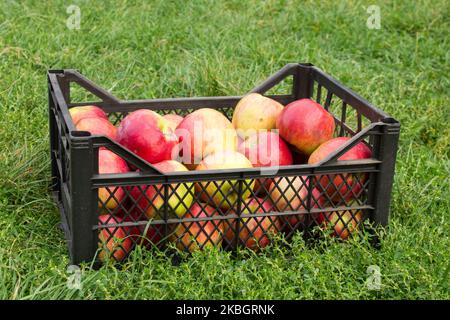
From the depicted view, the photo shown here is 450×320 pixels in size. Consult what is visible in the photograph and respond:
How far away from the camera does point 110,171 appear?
8.65 feet

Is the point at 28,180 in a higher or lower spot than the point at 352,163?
lower

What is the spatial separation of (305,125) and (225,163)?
358mm

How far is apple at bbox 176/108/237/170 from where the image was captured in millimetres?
2857

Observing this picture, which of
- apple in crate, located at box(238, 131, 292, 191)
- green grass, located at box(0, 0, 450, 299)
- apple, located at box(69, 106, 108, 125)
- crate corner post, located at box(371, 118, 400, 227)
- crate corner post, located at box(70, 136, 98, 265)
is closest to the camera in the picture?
crate corner post, located at box(70, 136, 98, 265)

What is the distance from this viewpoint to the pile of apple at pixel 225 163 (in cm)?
259

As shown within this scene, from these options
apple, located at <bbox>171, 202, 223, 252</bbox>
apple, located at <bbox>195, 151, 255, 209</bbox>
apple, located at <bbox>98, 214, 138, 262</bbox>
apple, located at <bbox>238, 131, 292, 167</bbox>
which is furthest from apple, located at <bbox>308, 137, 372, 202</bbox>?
apple, located at <bbox>98, 214, 138, 262</bbox>

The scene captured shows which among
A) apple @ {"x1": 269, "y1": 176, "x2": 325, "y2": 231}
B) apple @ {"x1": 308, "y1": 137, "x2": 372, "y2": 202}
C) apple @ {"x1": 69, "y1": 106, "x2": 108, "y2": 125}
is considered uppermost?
apple @ {"x1": 69, "y1": 106, "x2": 108, "y2": 125}

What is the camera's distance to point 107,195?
102 inches

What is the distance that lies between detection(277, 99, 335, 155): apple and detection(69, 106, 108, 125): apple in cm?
67

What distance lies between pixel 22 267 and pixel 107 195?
0.36m

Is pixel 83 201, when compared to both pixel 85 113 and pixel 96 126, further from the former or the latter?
pixel 85 113

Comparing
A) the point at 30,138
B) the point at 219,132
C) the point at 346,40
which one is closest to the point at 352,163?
the point at 219,132

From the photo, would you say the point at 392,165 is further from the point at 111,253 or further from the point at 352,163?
the point at 111,253

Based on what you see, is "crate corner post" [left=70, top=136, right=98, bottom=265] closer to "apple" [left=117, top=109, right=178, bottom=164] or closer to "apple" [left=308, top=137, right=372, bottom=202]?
"apple" [left=117, top=109, right=178, bottom=164]
